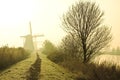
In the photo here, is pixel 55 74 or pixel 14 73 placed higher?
pixel 14 73

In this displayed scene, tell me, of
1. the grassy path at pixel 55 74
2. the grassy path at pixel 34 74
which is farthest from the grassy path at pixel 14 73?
the grassy path at pixel 55 74

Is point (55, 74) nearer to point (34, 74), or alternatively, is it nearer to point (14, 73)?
point (34, 74)

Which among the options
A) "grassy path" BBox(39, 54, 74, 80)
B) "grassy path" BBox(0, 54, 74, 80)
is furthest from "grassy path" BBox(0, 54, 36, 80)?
"grassy path" BBox(39, 54, 74, 80)

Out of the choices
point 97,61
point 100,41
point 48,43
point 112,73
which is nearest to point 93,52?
point 100,41

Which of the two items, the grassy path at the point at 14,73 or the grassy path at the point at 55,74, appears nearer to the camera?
the grassy path at the point at 14,73

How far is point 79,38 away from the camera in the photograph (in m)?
26.3

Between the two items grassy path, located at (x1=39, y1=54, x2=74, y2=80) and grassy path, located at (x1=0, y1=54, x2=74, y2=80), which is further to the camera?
grassy path, located at (x1=39, y1=54, x2=74, y2=80)

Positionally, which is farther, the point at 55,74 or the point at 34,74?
the point at 55,74

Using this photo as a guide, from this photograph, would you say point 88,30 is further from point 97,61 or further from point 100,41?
point 97,61

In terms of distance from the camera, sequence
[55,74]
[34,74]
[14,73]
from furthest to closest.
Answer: [55,74]
[14,73]
[34,74]

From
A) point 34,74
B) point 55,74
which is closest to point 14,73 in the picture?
point 34,74

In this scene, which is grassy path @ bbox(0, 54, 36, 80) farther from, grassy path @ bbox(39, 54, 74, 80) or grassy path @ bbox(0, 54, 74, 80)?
grassy path @ bbox(39, 54, 74, 80)

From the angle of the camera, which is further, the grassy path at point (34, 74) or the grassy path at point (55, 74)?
the grassy path at point (55, 74)

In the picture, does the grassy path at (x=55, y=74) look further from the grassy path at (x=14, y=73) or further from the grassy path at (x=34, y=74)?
the grassy path at (x=14, y=73)
